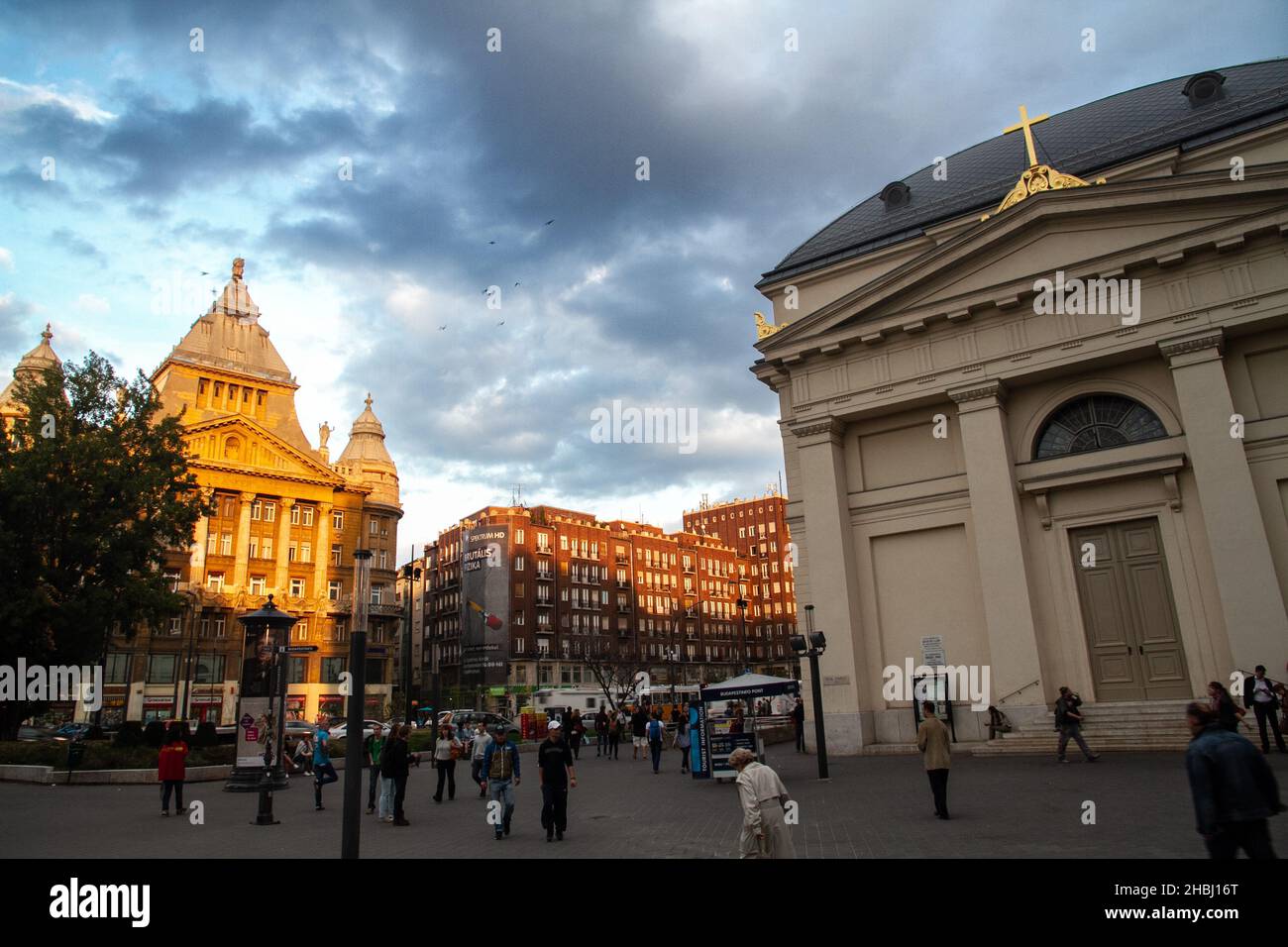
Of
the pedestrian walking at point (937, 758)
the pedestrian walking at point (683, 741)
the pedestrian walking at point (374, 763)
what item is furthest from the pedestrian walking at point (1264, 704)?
the pedestrian walking at point (374, 763)

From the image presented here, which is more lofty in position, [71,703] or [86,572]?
[86,572]

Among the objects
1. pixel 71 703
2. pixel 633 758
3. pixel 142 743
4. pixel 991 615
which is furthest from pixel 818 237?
pixel 71 703

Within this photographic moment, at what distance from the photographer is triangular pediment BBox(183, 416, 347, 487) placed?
64938 millimetres

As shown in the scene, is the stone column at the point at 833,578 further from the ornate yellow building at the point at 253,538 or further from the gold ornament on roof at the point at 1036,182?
the ornate yellow building at the point at 253,538

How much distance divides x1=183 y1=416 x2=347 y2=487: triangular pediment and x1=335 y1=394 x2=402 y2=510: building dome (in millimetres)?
5026

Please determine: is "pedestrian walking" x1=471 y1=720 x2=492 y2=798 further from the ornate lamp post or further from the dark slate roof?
the dark slate roof

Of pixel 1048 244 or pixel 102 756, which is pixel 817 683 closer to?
pixel 1048 244

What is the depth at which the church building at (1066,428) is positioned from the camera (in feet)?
70.2

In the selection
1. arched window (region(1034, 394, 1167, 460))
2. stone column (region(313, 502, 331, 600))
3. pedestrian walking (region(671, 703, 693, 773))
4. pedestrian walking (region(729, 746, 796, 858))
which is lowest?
pedestrian walking (region(671, 703, 693, 773))

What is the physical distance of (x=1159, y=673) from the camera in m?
22.0

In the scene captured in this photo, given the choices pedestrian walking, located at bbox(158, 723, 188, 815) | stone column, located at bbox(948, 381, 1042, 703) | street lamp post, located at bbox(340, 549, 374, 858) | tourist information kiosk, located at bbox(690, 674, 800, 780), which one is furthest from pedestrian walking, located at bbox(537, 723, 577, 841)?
stone column, located at bbox(948, 381, 1042, 703)

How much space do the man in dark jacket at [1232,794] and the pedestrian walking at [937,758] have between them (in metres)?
5.87
